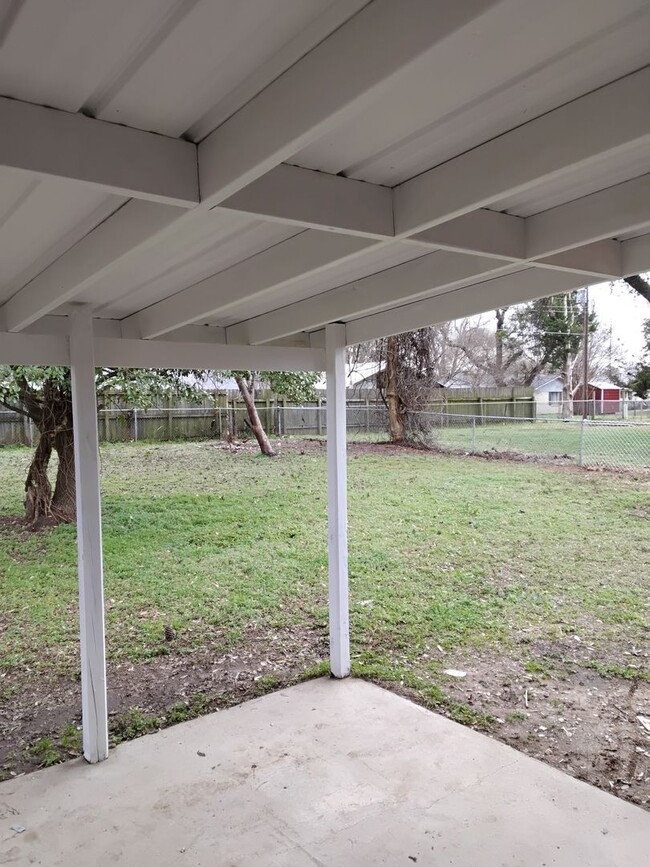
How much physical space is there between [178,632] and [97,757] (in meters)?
1.90

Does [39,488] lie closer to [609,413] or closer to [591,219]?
[591,219]

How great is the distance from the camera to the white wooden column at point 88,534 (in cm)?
282

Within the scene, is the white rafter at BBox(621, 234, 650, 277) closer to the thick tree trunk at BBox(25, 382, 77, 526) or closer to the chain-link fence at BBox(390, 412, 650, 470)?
the thick tree trunk at BBox(25, 382, 77, 526)

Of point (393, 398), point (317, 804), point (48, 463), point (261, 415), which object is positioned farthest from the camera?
point (261, 415)

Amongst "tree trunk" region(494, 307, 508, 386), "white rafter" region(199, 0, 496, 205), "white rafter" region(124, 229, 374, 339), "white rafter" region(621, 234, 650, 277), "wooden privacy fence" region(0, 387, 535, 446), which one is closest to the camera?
"white rafter" region(199, 0, 496, 205)

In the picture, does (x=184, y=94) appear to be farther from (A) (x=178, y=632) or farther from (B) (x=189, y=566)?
(B) (x=189, y=566)

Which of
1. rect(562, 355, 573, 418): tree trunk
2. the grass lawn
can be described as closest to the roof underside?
the grass lawn

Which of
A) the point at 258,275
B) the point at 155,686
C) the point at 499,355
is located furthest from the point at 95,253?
the point at 499,355

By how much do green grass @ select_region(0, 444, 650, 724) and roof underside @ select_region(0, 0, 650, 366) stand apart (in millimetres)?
2533

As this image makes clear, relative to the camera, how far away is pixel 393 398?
39.3ft

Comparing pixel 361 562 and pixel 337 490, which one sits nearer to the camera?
pixel 337 490

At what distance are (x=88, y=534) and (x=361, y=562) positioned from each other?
400 centimetres

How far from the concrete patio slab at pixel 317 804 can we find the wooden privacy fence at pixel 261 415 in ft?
25.4

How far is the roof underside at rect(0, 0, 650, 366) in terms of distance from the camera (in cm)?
94
